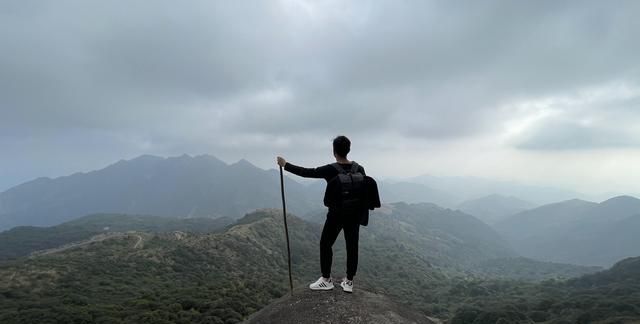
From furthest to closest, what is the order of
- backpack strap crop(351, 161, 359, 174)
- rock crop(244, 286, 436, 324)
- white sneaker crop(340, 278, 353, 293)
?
white sneaker crop(340, 278, 353, 293) → backpack strap crop(351, 161, 359, 174) → rock crop(244, 286, 436, 324)

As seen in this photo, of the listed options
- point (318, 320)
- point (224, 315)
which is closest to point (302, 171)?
point (318, 320)

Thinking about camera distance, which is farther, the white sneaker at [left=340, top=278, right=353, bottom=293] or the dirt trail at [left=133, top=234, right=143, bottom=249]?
the dirt trail at [left=133, top=234, right=143, bottom=249]

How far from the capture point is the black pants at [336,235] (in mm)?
7762

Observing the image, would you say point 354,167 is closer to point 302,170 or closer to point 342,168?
point 342,168

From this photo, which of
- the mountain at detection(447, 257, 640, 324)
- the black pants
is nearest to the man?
the black pants

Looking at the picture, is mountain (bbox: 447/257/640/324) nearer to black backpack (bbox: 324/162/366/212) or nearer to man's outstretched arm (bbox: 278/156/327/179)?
black backpack (bbox: 324/162/366/212)

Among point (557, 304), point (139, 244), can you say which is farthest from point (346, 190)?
point (139, 244)

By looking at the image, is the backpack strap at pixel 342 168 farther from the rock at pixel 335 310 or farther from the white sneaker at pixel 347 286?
the rock at pixel 335 310

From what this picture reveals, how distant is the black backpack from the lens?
7535 millimetres

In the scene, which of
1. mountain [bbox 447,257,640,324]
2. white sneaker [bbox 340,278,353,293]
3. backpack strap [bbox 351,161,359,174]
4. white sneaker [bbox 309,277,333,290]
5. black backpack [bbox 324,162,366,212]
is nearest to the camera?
black backpack [bbox 324,162,366,212]

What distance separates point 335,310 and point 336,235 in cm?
148

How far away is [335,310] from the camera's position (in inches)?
288

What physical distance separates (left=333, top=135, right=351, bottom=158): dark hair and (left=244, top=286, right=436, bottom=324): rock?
10.1ft

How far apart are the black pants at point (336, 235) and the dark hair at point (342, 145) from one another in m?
1.28
